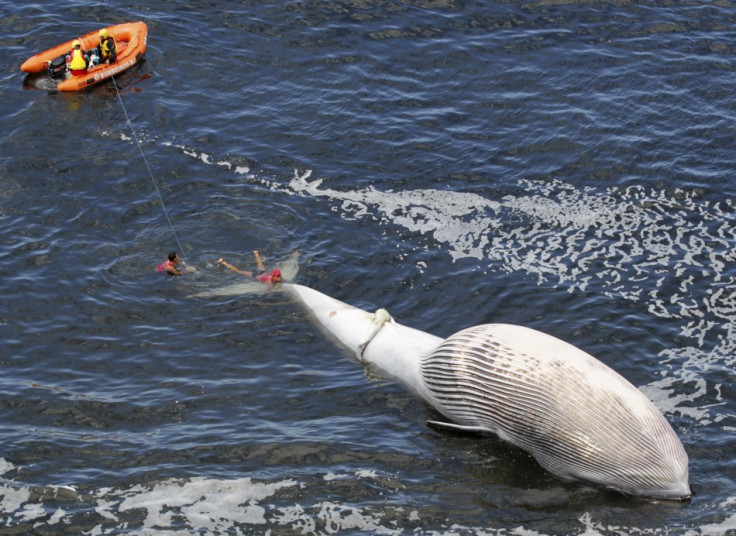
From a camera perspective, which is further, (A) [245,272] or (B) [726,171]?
(B) [726,171]

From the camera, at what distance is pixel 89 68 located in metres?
29.2

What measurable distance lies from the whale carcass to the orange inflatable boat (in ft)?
54.3

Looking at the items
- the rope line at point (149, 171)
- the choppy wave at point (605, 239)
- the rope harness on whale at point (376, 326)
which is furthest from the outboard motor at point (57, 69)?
the rope harness on whale at point (376, 326)

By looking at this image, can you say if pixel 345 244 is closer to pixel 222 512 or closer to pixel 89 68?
pixel 222 512

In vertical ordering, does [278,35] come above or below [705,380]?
above

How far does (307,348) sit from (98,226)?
Result: 710 cm

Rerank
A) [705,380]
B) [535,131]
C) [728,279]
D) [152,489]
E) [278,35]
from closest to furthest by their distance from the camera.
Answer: [152,489] < [705,380] < [728,279] < [535,131] < [278,35]

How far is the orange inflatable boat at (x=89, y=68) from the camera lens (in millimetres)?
28828

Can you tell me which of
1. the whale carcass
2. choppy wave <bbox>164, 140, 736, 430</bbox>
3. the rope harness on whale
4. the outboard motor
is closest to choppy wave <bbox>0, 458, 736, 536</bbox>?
the whale carcass

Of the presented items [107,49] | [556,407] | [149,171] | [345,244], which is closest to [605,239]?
[345,244]

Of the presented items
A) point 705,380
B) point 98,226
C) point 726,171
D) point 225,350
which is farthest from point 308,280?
point 726,171

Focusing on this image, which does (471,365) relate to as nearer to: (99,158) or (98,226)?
(98,226)

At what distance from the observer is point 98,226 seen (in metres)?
23.2

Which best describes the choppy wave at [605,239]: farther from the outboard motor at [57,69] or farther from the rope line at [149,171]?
the outboard motor at [57,69]
